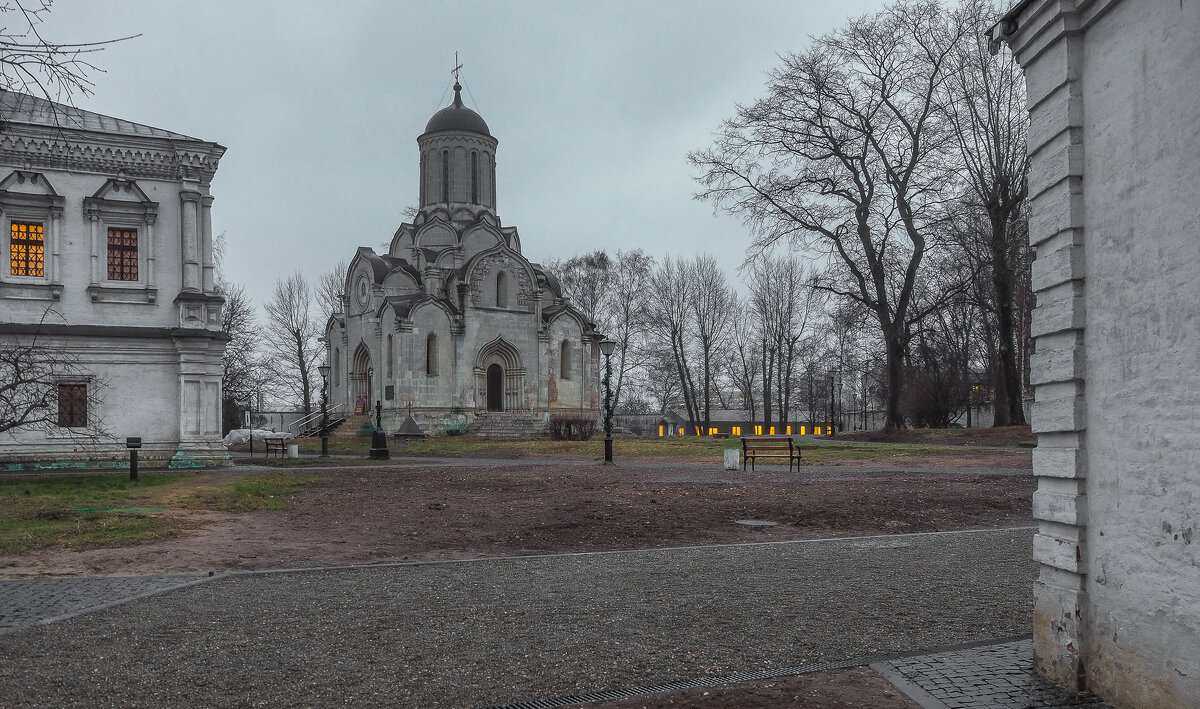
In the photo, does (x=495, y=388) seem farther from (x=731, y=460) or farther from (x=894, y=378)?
Result: (x=731, y=460)

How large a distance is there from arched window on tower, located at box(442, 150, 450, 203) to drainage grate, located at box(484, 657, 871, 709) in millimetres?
47893

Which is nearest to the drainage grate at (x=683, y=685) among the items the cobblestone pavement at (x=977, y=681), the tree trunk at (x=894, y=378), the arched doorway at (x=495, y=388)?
the cobblestone pavement at (x=977, y=681)

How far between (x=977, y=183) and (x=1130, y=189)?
3278 cm

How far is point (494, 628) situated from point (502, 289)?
43.6m

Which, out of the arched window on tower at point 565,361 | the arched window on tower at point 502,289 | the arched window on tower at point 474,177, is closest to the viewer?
the arched window on tower at point 502,289

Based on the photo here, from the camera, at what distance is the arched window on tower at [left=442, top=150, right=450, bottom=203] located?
167ft

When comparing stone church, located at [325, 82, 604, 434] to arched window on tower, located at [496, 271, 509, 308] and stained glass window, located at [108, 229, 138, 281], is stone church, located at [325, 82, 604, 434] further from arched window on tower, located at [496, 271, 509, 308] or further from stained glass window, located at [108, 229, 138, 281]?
stained glass window, located at [108, 229, 138, 281]

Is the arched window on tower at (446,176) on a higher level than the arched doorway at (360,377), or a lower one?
higher

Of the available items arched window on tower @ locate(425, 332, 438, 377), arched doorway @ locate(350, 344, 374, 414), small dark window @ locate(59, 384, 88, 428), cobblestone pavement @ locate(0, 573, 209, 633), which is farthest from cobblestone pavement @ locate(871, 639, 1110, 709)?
arched doorway @ locate(350, 344, 374, 414)

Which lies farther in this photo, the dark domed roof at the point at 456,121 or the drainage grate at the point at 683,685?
the dark domed roof at the point at 456,121

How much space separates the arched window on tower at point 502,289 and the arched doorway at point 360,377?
7334 mm

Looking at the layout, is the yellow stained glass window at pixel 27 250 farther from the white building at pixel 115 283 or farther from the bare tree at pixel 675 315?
the bare tree at pixel 675 315

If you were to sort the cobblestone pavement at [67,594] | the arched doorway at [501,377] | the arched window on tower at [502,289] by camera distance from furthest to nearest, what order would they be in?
the arched window on tower at [502,289] → the arched doorway at [501,377] → the cobblestone pavement at [67,594]

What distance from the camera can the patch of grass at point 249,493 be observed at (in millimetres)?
14623
